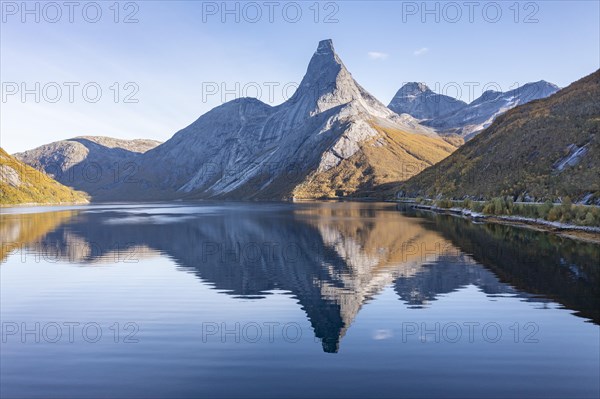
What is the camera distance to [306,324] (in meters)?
19.9

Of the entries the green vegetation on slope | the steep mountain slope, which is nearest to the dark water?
the green vegetation on slope

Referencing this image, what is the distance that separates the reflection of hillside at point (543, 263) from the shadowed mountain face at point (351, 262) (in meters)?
0.06

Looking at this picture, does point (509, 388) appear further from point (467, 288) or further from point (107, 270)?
point (107, 270)

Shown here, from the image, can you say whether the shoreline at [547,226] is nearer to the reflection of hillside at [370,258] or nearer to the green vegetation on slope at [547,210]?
the green vegetation on slope at [547,210]

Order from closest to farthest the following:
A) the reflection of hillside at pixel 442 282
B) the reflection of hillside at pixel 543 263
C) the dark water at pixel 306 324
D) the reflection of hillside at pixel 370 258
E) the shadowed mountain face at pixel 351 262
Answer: the dark water at pixel 306 324 < the reflection of hillside at pixel 543 263 < the shadowed mountain face at pixel 351 262 < the reflection of hillside at pixel 442 282 < the reflection of hillside at pixel 370 258

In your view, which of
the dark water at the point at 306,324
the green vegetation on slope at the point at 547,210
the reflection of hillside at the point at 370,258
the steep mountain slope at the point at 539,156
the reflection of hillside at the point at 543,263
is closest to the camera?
the dark water at the point at 306,324

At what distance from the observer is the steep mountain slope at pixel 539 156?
244ft

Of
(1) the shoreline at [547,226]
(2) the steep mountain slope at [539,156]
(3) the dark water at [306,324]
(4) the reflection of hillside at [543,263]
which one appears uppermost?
(2) the steep mountain slope at [539,156]

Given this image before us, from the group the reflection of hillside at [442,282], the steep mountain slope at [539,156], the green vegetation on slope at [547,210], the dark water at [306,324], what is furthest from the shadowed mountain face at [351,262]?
the steep mountain slope at [539,156]

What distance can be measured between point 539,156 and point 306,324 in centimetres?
8957

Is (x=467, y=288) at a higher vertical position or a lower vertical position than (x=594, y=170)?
lower

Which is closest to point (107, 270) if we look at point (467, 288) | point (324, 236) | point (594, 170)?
point (467, 288)

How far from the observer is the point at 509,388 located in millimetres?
12922

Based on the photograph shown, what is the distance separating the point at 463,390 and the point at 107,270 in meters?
29.4
